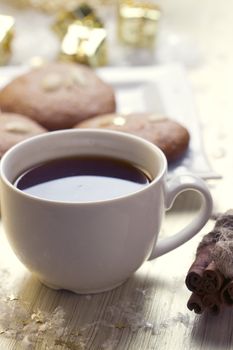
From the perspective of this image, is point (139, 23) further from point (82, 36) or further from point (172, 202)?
point (172, 202)

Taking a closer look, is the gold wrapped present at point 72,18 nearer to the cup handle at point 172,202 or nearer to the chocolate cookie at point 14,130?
the chocolate cookie at point 14,130

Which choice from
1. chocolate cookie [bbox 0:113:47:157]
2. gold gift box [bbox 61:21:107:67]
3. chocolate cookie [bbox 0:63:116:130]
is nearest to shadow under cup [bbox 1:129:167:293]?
chocolate cookie [bbox 0:113:47:157]

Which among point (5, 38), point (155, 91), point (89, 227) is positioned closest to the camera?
point (89, 227)

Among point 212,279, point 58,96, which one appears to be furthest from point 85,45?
point 212,279

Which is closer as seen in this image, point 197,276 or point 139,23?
point 197,276

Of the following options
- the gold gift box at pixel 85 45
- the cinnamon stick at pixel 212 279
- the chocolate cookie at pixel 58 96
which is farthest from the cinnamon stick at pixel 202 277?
the gold gift box at pixel 85 45

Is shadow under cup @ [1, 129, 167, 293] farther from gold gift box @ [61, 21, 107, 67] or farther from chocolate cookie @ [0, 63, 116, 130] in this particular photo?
gold gift box @ [61, 21, 107, 67]
